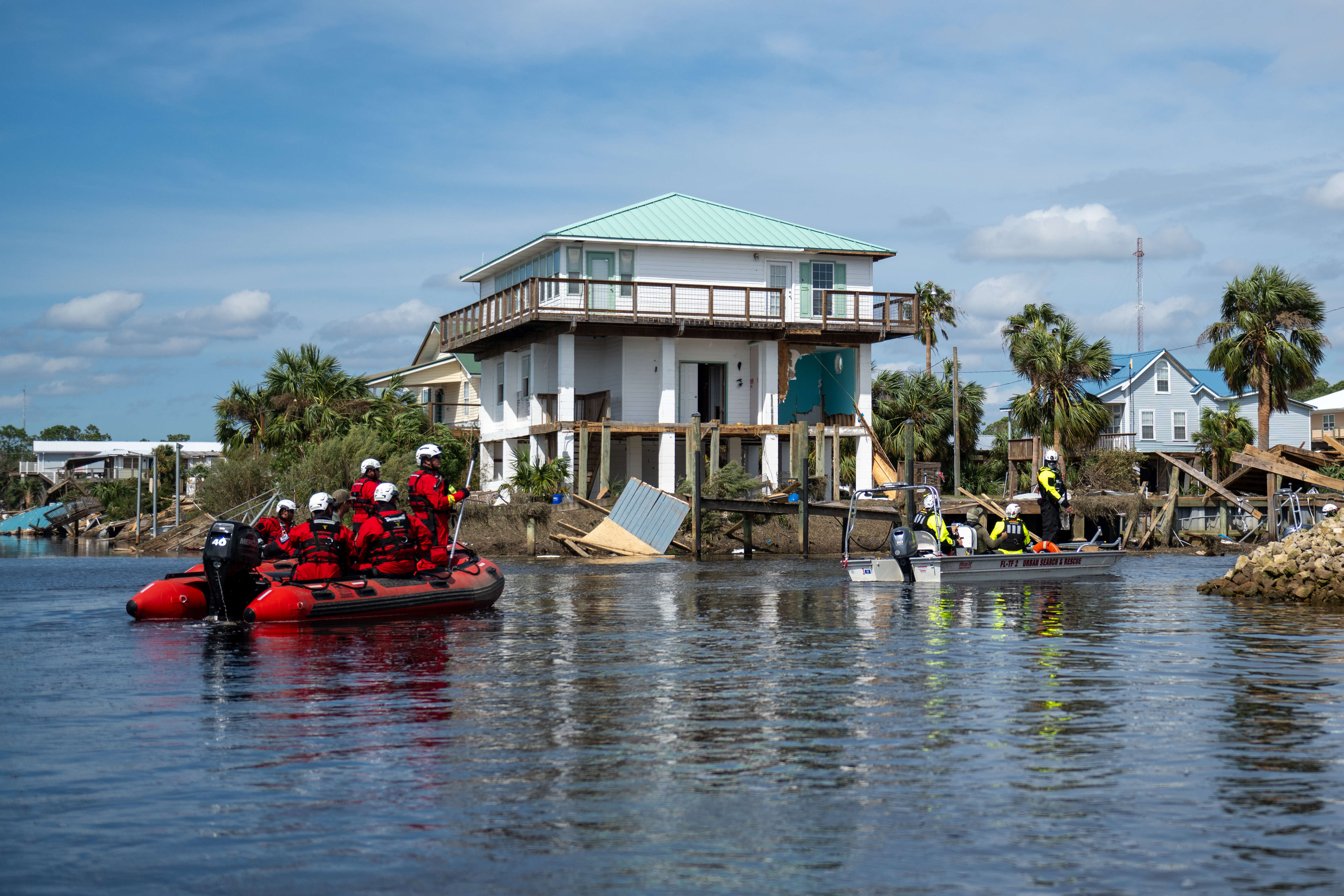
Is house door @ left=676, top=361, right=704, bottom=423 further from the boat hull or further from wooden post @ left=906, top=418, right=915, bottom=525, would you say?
the boat hull

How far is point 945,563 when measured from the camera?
2380cm

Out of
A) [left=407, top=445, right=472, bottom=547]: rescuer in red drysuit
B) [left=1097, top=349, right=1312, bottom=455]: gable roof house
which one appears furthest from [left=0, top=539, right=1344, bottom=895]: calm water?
[left=1097, top=349, right=1312, bottom=455]: gable roof house

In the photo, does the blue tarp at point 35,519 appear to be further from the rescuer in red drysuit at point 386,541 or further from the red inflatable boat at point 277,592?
the rescuer in red drysuit at point 386,541

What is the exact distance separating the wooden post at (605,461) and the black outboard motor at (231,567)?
2358 cm

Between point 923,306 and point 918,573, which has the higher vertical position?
point 923,306

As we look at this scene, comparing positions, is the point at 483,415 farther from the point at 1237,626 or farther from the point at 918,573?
the point at 1237,626

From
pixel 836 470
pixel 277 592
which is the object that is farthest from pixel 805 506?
pixel 277 592

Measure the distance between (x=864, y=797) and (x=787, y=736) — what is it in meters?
1.91

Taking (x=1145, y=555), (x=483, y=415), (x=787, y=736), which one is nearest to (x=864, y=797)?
(x=787, y=736)

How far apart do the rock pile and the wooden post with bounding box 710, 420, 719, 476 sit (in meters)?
18.1

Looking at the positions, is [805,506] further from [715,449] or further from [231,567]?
[231,567]

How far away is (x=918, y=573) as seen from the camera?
23.9 meters

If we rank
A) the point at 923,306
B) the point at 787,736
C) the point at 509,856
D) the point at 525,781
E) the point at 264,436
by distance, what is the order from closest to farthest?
the point at 509,856 → the point at 525,781 → the point at 787,736 → the point at 264,436 → the point at 923,306

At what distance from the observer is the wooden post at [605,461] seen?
4184 centimetres
